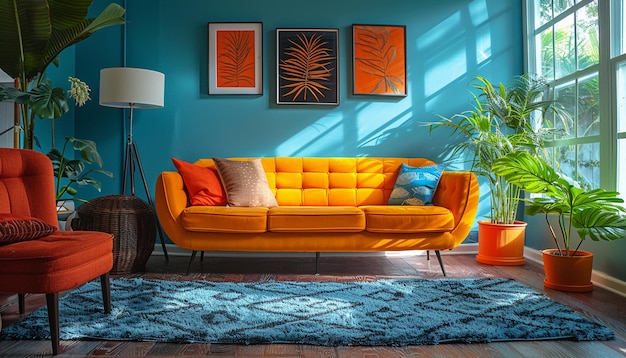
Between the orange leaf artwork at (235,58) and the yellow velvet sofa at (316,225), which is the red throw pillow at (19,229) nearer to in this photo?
the yellow velvet sofa at (316,225)

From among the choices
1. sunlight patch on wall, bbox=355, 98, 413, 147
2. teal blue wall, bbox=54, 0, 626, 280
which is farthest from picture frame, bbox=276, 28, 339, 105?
sunlight patch on wall, bbox=355, 98, 413, 147

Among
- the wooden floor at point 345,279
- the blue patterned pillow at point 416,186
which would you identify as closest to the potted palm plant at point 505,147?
the wooden floor at point 345,279

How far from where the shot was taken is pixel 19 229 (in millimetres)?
1985

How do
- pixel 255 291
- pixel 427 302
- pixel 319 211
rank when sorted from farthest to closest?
pixel 319 211 < pixel 255 291 < pixel 427 302

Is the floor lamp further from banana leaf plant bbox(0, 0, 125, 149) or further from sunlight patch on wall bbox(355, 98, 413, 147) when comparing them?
sunlight patch on wall bbox(355, 98, 413, 147)

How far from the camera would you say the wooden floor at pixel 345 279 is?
193 cm

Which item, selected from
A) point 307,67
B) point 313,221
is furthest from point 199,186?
point 307,67

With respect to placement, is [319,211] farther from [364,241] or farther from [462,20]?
[462,20]

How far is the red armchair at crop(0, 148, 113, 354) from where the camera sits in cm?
187

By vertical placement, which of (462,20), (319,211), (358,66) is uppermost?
(462,20)

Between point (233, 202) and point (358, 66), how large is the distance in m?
1.68

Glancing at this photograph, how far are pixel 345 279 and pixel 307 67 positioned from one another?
1.95 m

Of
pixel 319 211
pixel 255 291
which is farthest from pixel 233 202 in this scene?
pixel 255 291

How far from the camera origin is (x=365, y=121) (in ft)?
14.3
